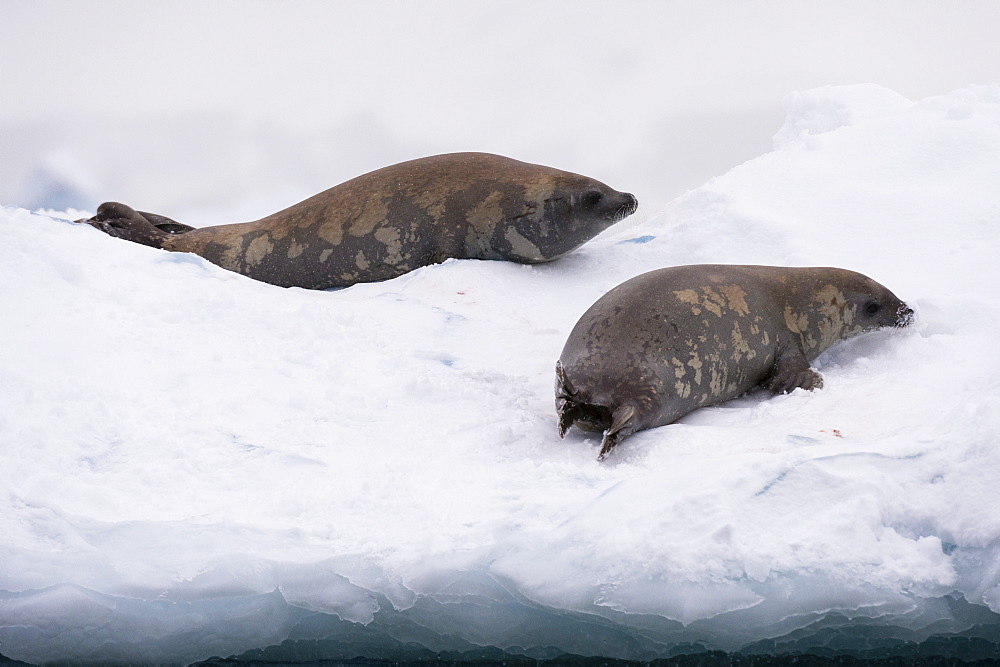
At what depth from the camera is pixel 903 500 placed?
8.51 feet

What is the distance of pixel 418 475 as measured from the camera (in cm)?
296

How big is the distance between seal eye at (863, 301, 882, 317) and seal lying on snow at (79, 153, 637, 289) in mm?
1573

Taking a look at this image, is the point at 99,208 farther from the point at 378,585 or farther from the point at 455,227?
the point at 378,585

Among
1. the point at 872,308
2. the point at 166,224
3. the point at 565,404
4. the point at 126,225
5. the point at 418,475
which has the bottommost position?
the point at 418,475

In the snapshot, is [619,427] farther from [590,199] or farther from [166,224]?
[166,224]

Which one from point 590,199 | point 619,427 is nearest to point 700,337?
point 619,427

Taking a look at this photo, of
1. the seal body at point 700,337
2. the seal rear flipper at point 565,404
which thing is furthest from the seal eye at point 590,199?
the seal rear flipper at point 565,404

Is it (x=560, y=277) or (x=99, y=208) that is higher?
(x=99, y=208)

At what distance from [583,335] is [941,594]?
4.83 ft

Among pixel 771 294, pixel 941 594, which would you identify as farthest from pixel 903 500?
pixel 771 294

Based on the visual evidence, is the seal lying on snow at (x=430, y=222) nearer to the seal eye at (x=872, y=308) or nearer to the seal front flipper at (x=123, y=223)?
the seal front flipper at (x=123, y=223)

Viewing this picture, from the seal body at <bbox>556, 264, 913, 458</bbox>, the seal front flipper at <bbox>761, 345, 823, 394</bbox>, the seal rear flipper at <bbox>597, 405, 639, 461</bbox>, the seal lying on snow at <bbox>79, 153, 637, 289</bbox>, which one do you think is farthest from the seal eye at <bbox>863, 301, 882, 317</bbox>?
the seal lying on snow at <bbox>79, 153, 637, 289</bbox>

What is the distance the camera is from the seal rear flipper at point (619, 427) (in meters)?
3.24

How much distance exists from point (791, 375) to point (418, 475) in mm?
1550
